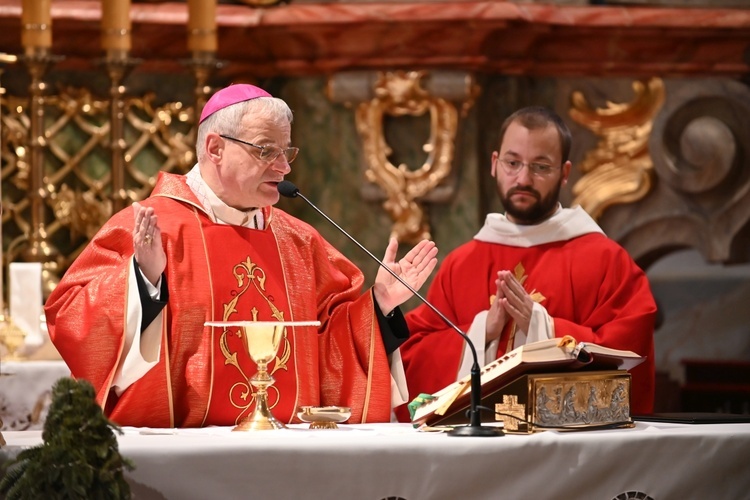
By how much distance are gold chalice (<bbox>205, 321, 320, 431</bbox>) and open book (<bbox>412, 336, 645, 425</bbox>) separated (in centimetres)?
46

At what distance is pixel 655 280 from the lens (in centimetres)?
872

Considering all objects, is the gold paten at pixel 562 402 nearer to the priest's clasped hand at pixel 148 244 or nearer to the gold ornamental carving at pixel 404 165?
the priest's clasped hand at pixel 148 244

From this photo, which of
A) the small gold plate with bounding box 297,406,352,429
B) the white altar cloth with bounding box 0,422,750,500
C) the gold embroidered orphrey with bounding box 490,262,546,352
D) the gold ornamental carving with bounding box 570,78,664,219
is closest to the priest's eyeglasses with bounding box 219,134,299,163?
the small gold plate with bounding box 297,406,352,429

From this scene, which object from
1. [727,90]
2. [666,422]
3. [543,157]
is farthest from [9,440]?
[727,90]

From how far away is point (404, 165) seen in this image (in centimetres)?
764

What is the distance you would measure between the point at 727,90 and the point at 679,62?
0.30m

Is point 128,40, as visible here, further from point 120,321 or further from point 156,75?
point 120,321

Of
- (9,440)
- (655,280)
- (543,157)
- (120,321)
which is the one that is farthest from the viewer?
(655,280)

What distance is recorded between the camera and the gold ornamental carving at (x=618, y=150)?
799cm

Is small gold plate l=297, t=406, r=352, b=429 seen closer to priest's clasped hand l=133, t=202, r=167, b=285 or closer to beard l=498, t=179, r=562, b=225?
priest's clasped hand l=133, t=202, r=167, b=285

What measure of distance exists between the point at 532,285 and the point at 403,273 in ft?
3.49

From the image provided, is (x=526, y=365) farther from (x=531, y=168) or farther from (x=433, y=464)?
(x=531, y=168)

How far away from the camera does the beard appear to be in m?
5.98

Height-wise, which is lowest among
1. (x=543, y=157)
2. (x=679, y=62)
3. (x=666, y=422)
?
(x=666, y=422)
